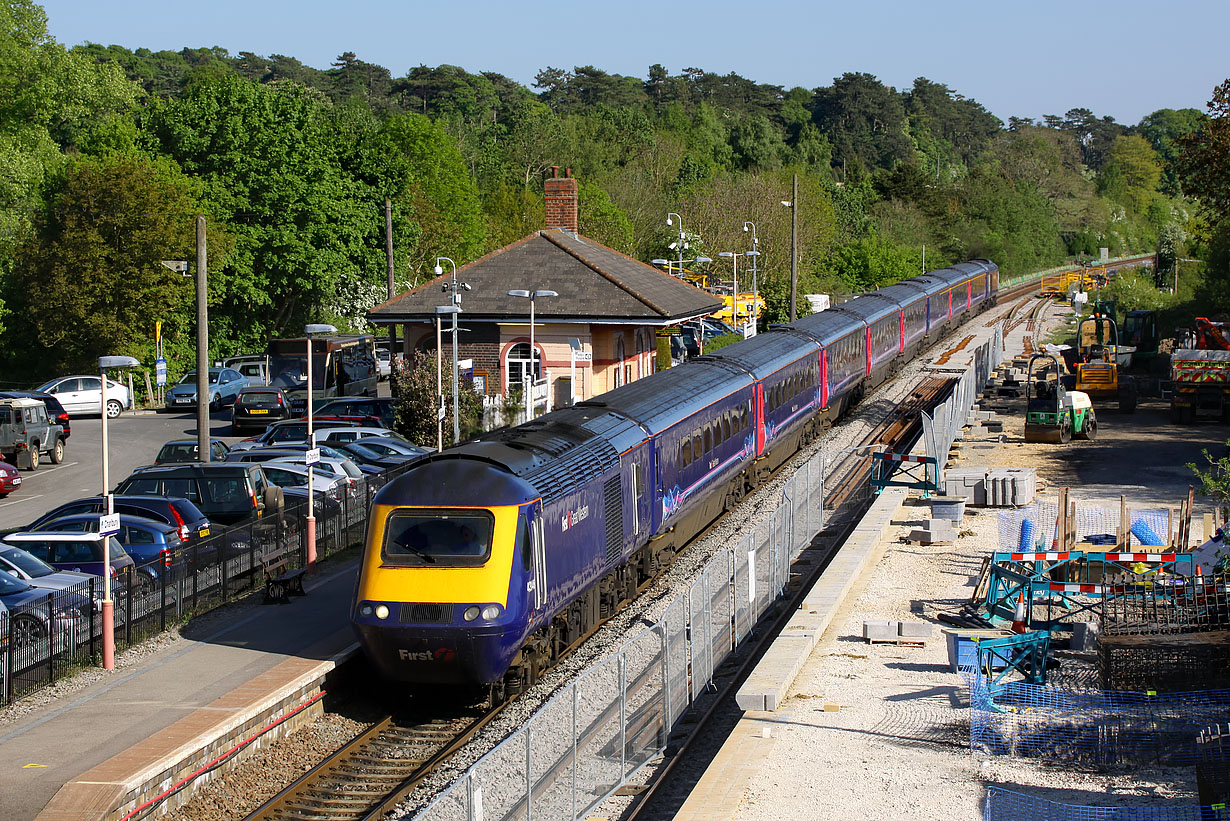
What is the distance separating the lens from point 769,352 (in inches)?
1232

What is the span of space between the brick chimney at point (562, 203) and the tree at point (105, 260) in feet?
50.7

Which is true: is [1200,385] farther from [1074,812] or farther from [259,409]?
[1074,812]

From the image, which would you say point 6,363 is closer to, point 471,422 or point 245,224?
point 245,224

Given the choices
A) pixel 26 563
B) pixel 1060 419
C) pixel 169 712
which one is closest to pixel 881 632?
pixel 169 712

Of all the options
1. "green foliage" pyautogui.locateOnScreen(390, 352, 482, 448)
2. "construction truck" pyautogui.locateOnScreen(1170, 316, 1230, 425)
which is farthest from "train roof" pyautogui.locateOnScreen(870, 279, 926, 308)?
"green foliage" pyautogui.locateOnScreen(390, 352, 482, 448)

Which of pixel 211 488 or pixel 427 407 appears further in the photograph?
pixel 427 407

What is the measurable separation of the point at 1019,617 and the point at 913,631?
153cm

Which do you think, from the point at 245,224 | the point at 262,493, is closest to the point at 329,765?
the point at 262,493

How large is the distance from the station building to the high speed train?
13365mm

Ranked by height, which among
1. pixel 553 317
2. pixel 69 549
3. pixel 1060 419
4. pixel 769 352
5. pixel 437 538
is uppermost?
pixel 553 317

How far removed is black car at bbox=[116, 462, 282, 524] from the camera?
80.9ft

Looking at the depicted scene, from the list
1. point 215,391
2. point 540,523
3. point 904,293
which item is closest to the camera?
point 540,523

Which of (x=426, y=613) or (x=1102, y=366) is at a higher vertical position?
(x=1102, y=366)

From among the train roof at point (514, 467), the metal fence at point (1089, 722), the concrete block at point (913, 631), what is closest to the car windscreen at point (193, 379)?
the train roof at point (514, 467)
